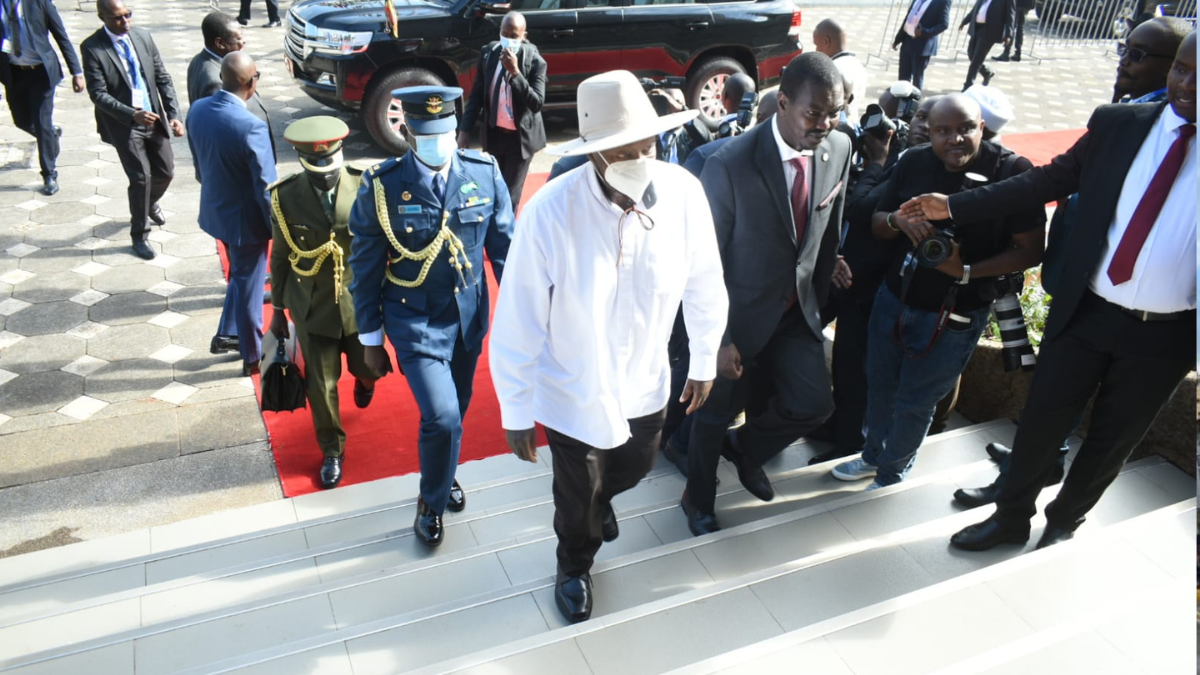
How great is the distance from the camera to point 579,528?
305 cm

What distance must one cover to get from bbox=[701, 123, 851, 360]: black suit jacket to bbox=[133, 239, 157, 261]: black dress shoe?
504 cm

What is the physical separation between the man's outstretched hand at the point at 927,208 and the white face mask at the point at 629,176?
111 cm

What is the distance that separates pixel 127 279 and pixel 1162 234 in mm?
6302

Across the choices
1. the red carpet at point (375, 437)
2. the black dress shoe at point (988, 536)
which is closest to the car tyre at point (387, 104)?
the red carpet at point (375, 437)

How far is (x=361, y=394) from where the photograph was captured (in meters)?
4.68

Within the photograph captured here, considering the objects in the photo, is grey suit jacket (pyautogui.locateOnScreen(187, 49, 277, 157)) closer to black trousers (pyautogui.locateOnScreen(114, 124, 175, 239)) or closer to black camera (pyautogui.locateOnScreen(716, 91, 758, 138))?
black trousers (pyautogui.locateOnScreen(114, 124, 175, 239))

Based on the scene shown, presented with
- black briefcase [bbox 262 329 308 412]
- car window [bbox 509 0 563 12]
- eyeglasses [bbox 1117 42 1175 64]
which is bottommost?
black briefcase [bbox 262 329 308 412]

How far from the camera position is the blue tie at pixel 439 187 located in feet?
11.6

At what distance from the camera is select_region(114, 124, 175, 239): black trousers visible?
6320mm

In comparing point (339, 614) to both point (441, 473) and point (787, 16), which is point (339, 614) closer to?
point (441, 473)

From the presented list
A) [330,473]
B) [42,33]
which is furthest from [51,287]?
[330,473]

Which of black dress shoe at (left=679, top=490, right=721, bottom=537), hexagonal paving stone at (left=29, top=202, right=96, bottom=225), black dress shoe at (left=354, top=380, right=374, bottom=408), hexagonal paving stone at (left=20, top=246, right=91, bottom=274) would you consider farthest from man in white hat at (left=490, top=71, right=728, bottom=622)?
hexagonal paving stone at (left=29, top=202, right=96, bottom=225)

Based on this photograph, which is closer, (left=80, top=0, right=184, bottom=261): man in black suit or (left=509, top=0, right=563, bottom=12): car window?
(left=80, top=0, right=184, bottom=261): man in black suit

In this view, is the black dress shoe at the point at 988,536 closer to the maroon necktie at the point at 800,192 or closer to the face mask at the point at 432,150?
the maroon necktie at the point at 800,192
